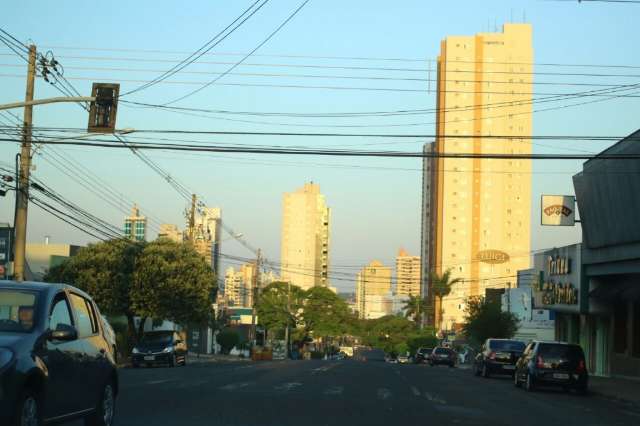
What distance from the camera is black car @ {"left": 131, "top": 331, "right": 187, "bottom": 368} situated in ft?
135

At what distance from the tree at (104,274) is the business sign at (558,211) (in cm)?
2132

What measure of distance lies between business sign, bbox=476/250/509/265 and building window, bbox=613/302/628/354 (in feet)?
301

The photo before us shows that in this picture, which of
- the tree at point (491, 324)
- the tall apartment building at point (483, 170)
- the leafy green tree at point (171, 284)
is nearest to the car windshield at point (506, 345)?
the leafy green tree at point (171, 284)

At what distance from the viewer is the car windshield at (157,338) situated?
138ft

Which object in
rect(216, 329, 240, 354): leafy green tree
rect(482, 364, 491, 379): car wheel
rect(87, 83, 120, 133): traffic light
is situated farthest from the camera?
rect(216, 329, 240, 354): leafy green tree

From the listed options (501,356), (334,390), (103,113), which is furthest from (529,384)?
(103,113)

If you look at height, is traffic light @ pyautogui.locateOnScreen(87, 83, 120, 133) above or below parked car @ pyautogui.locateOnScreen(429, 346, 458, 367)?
above

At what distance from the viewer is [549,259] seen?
49.7 meters

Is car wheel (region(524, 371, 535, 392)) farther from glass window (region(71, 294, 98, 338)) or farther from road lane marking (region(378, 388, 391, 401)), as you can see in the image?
glass window (region(71, 294, 98, 338))

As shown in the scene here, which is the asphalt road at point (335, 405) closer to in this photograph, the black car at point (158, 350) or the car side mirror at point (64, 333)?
the car side mirror at point (64, 333)

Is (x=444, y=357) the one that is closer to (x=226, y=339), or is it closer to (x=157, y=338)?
(x=157, y=338)

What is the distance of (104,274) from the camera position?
1887 inches

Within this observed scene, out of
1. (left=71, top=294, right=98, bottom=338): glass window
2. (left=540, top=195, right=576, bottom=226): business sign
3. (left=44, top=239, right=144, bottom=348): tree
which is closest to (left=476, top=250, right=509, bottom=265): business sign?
(left=540, top=195, right=576, bottom=226): business sign

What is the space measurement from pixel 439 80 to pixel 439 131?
746 centimetres
